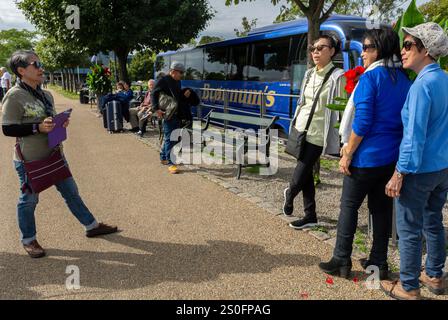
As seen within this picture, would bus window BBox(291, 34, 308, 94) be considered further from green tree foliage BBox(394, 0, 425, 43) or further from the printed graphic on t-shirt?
the printed graphic on t-shirt

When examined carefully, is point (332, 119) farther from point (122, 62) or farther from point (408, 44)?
point (122, 62)

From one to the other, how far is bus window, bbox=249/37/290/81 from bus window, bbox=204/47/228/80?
1.81 meters

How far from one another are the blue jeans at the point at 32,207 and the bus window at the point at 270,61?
7684 millimetres

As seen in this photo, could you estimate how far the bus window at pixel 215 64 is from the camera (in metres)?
13.8

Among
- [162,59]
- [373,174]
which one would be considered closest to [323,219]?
[373,174]

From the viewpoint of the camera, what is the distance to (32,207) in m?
3.65

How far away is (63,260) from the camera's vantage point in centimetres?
362

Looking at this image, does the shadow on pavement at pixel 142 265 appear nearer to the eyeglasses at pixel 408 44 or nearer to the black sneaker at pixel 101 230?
the black sneaker at pixel 101 230

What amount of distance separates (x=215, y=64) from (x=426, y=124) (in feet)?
41.1

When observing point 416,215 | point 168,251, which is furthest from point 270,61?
point 416,215

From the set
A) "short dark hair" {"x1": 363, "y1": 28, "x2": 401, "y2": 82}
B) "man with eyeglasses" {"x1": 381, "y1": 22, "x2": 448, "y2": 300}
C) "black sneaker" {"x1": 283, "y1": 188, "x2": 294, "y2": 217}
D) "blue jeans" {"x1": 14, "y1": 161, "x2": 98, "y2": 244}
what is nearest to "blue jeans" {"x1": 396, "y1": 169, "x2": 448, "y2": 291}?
"man with eyeglasses" {"x1": 381, "y1": 22, "x2": 448, "y2": 300}

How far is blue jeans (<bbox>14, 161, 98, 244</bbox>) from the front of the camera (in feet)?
11.9

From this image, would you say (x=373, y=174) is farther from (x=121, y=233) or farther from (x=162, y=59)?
(x=162, y=59)
